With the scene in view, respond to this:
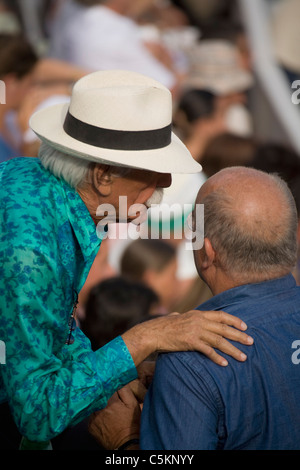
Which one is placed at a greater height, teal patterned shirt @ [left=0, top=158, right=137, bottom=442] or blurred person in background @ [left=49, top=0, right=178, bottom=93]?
teal patterned shirt @ [left=0, top=158, right=137, bottom=442]

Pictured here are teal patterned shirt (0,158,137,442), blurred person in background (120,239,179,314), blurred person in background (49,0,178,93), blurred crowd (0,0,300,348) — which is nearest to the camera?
teal patterned shirt (0,158,137,442)

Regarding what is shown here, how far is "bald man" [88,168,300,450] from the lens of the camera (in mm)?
2055

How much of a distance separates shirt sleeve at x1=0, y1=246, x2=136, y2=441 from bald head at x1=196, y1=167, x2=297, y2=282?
0.50 m

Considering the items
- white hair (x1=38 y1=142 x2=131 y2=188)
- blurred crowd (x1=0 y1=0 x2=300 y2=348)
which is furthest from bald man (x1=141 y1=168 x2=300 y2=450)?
blurred crowd (x1=0 y1=0 x2=300 y2=348)

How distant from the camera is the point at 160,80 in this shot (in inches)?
282

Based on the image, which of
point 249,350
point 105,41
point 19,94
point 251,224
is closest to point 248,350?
point 249,350

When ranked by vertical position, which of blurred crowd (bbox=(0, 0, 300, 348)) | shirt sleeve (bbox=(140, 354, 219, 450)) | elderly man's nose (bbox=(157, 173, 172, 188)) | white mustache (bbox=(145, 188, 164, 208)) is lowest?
blurred crowd (bbox=(0, 0, 300, 348))

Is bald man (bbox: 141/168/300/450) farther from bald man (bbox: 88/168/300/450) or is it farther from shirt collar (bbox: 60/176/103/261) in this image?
shirt collar (bbox: 60/176/103/261)

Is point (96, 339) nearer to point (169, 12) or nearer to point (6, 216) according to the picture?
point (6, 216)

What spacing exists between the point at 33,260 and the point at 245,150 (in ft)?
11.2

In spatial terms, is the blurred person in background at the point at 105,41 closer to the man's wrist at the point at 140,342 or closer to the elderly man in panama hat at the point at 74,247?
the elderly man in panama hat at the point at 74,247

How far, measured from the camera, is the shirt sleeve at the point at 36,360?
84.1 inches

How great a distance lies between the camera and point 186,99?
619cm

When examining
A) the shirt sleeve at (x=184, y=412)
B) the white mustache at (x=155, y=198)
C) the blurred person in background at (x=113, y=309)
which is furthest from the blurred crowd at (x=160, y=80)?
the shirt sleeve at (x=184, y=412)
